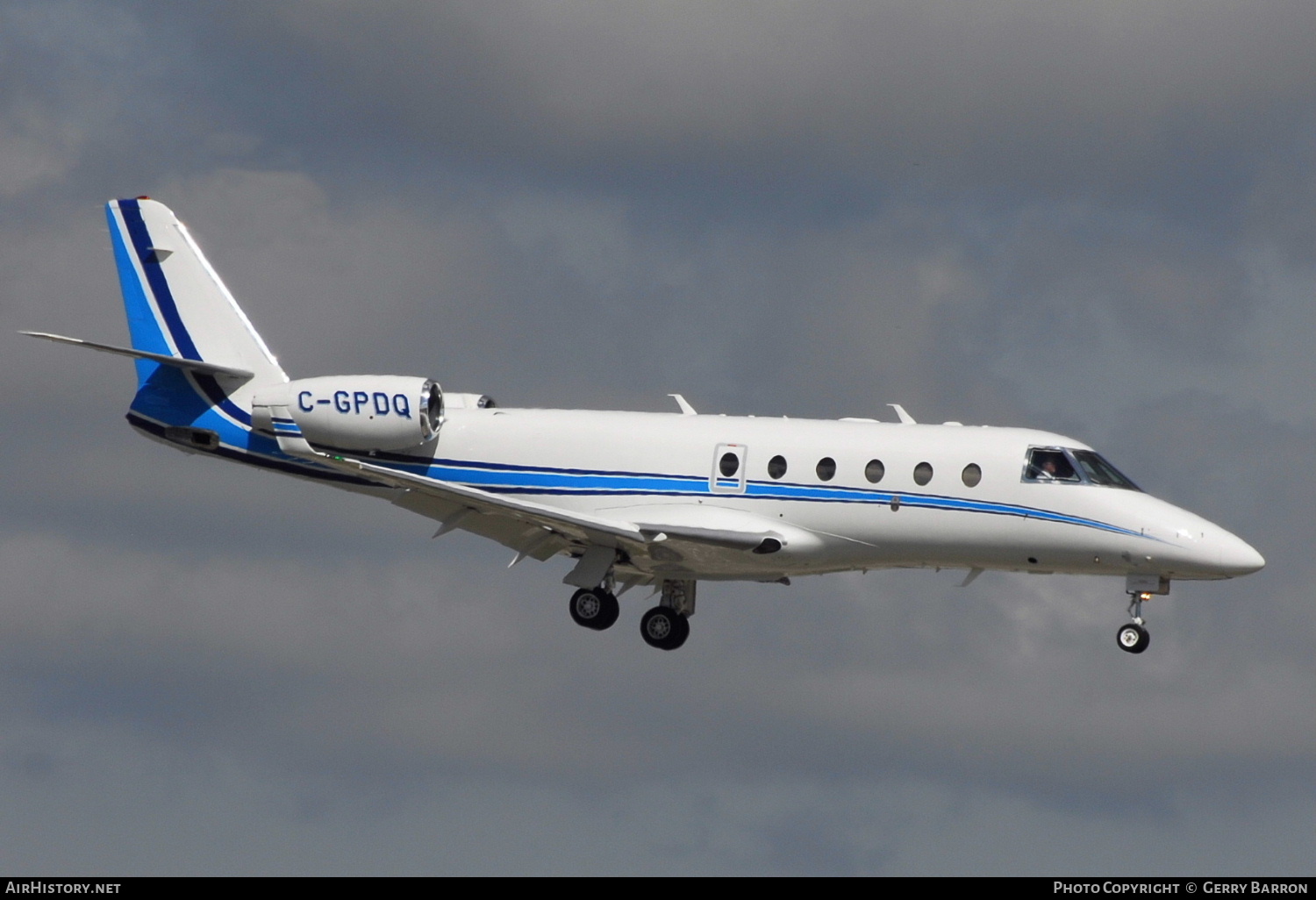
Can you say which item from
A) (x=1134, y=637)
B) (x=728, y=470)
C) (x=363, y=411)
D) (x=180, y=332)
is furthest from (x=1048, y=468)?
(x=180, y=332)

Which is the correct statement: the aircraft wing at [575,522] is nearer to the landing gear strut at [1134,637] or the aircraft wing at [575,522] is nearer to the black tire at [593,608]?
the black tire at [593,608]

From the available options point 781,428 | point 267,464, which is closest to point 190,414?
point 267,464

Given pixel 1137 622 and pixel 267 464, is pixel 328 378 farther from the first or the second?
pixel 1137 622

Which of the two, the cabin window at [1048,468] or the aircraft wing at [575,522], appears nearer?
the aircraft wing at [575,522]

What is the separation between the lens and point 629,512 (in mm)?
39719

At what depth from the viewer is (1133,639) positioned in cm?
3753

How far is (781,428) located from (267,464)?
1088 cm

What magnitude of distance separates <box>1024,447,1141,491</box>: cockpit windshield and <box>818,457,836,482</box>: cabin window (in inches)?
142

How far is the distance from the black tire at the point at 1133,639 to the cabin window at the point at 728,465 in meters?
7.88

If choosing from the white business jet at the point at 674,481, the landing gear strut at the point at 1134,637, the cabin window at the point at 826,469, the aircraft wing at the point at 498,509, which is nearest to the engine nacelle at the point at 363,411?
the white business jet at the point at 674,481

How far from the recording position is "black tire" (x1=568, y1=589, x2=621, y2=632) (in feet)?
132

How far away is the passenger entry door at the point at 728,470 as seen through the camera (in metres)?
39.2

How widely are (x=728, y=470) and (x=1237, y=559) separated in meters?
9.66

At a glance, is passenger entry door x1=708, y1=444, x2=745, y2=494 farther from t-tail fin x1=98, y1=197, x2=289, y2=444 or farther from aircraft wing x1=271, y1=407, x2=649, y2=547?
t-tail fin x1=98, y1=197, x2=289, y2=444
